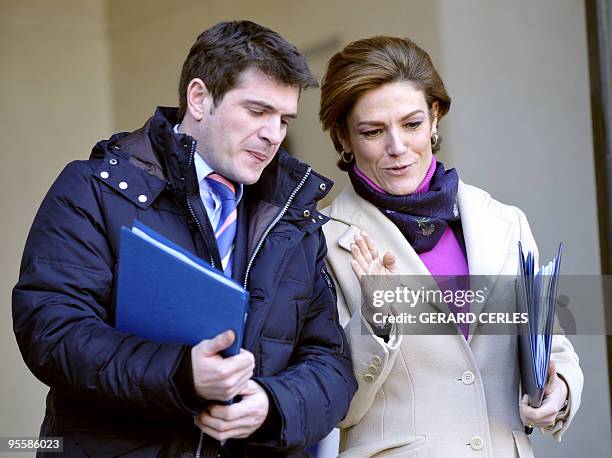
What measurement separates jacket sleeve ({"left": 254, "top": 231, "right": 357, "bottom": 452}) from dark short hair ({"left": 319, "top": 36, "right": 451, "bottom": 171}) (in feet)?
1.52

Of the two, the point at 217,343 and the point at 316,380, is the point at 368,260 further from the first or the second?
the point at 217,343

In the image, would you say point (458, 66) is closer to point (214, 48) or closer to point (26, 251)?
point (214, 48)

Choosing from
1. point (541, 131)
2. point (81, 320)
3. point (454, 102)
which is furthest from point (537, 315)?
point (541, 131)

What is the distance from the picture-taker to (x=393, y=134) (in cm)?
276

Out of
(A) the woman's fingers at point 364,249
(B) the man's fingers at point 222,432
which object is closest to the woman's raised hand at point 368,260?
(A) the woman's fingers at point 364,249

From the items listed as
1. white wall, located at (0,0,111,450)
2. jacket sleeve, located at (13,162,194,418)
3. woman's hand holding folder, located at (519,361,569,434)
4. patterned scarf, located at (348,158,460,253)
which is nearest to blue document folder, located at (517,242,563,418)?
woman's hand holding folder, located at (519,361,569,434)

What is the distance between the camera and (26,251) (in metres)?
2.14

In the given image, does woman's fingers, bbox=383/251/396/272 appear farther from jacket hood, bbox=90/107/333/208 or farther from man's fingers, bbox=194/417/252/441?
man's fingers, bbox=194/417/252/441

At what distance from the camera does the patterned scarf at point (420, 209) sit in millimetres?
2801

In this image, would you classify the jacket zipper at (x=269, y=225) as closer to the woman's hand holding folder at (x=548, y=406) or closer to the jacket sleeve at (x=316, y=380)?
the jacket sleeve at (x=316, y=380)

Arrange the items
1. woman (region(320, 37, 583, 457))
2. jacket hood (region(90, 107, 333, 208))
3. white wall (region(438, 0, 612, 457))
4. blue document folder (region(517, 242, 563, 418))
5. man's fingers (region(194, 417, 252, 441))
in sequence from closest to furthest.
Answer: man's fingers (region(194, 417, 252, 441))
jacket hood (region(90, 107, 333, 208))
blue document folder (region(517, 242, 563, 418))
woman (region(320, 37, 583, 457))
white wall (region(438, 0, 612, 457))

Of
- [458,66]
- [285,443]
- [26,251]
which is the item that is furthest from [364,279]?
[458,66]

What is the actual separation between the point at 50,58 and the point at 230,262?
4888 millimetres

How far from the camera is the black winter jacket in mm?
1979
